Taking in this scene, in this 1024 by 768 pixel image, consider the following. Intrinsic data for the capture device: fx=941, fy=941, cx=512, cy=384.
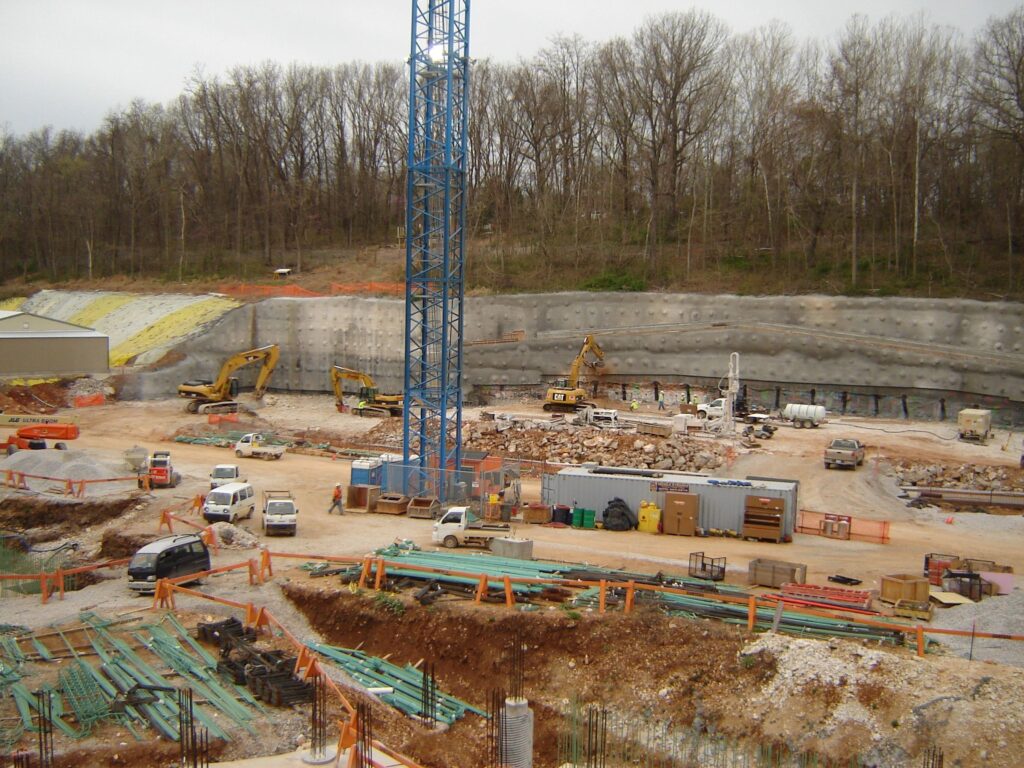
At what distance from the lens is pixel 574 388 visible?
160 feet

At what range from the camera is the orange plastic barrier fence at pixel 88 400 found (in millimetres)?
49656

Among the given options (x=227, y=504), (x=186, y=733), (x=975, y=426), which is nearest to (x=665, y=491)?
(x=227, y=504)

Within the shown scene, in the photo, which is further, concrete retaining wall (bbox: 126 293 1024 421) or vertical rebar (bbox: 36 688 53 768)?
concrete retaining wall (bbox: 126 293 1024 421)

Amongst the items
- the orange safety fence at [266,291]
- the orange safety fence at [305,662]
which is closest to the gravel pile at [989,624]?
the orange safety fence at [305,662]

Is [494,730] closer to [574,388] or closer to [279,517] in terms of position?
[279,517]

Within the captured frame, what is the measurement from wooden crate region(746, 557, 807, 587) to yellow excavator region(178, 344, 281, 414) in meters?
33.7

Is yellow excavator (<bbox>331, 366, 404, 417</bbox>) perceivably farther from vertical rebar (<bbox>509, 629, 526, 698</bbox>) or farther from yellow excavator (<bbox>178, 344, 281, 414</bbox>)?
vertical rebar (<bbox>509, 629, 526, 698</bbox>)

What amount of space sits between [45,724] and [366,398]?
3680cm

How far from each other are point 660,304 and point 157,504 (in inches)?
1256

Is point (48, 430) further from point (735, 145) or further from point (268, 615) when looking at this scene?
point (735, 145)

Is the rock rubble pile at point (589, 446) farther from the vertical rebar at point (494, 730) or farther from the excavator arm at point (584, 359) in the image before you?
the vertical rebar at point (494, 730)

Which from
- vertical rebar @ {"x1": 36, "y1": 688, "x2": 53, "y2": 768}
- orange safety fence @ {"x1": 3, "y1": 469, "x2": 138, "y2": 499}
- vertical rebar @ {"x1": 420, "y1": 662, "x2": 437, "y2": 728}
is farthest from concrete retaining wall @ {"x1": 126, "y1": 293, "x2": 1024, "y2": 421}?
vertical rebar @ {"x1": 36, "y1": 688, "x2": 53, "y2": 768}

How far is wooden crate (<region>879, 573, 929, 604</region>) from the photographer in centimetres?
1986

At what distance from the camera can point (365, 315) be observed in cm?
5681
